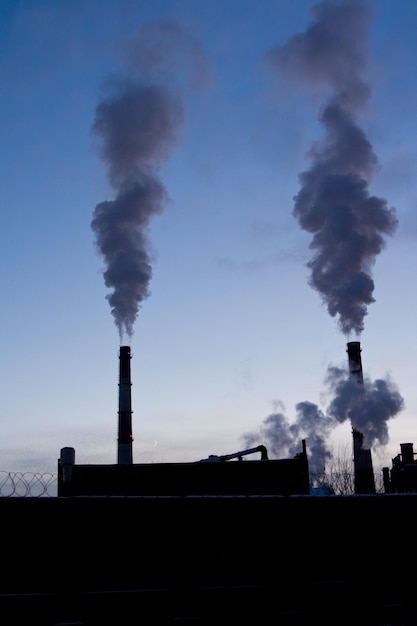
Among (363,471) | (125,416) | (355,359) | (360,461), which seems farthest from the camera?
(125,416)

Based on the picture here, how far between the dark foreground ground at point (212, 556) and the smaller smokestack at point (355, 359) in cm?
1766

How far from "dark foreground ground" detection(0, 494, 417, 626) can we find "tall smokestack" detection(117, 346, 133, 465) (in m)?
20.0

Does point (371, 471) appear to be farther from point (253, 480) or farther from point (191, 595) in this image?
point (191, 595)

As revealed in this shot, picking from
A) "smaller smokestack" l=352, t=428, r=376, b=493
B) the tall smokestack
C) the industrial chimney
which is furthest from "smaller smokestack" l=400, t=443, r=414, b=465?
the tall smokestack

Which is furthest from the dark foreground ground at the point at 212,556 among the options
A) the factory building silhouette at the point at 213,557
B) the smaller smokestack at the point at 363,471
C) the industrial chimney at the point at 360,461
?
the smaller smokestack at the point at 363,471

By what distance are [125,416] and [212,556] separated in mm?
21131

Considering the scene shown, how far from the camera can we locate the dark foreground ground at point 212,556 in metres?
8.90

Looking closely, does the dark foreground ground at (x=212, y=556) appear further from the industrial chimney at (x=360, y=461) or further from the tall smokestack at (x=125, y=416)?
the tall smokestack at (x=125, y=416)

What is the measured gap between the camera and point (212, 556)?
10703 mm

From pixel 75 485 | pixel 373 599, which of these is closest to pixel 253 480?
pixel 75 485

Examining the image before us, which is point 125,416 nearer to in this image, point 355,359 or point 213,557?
point 355,359

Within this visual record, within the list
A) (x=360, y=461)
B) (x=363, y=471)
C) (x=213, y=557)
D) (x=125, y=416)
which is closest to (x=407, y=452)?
(x=360, y=461)

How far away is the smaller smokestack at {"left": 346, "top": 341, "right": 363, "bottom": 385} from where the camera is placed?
1125 inches

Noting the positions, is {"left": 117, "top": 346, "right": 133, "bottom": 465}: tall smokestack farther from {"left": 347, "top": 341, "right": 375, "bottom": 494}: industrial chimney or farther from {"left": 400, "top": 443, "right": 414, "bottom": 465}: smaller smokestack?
{"left": 400, "top": 443, "right": 414, "bottom": 465}: smaller smokestack
